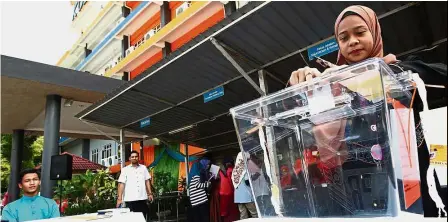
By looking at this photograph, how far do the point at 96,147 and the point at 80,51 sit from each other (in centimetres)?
900

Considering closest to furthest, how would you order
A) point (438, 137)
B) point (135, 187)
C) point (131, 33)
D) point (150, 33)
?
point (438, 137), point (135, 187), point (150, 33), point (131, 33)

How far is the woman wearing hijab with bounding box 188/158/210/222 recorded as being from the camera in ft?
19.2

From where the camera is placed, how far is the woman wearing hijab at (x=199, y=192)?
231 inches

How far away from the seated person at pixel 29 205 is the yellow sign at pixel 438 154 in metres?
3.31

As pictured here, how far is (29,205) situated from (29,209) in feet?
0.15

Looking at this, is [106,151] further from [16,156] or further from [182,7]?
[182,7]

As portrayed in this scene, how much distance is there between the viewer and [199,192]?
585 cm

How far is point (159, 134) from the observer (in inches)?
350

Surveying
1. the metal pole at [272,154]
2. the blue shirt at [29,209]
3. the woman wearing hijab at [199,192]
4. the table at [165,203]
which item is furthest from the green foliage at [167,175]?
the metal pole at [272,154]

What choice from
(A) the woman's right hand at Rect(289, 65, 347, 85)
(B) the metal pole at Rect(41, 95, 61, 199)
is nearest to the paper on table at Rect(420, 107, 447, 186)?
(A) the woman's right hand at Rect(289, 65, 347, 85)

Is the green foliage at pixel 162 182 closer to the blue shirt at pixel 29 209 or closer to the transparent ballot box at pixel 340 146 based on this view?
the blue shirt at pixel 29 209

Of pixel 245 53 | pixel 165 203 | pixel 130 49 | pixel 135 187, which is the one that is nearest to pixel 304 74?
pixel 245 53

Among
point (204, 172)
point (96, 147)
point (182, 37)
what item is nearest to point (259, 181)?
point (204, 172)

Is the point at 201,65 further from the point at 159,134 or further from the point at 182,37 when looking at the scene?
the point at 182,37
